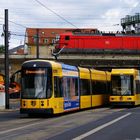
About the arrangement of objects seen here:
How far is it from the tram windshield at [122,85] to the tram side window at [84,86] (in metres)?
5.30

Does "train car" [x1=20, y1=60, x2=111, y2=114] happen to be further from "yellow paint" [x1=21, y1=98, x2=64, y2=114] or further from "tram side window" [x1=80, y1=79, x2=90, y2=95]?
"tram side window" [x1=80, y1=79, x2=90, y2=95]

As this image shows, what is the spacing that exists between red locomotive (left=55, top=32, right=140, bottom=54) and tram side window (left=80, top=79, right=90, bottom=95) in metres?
42.5

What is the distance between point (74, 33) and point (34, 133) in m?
65.4

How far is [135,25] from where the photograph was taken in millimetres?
124875

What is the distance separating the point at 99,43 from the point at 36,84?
5704 cm

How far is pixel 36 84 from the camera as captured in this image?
3002cm

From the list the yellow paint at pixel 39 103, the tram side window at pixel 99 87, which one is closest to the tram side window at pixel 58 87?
the yellow paint at pixel 39 103

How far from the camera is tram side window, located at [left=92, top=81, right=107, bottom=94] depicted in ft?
140

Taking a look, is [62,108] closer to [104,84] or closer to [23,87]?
[23,87]

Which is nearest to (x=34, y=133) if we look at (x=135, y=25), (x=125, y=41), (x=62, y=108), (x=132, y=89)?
(x=62, y=108)

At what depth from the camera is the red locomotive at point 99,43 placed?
84.3 metres

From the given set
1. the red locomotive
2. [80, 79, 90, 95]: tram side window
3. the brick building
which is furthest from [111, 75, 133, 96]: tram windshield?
the brick building

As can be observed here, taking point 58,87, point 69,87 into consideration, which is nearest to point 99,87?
point 69,87

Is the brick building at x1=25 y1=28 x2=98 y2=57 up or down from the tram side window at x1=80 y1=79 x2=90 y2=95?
up
